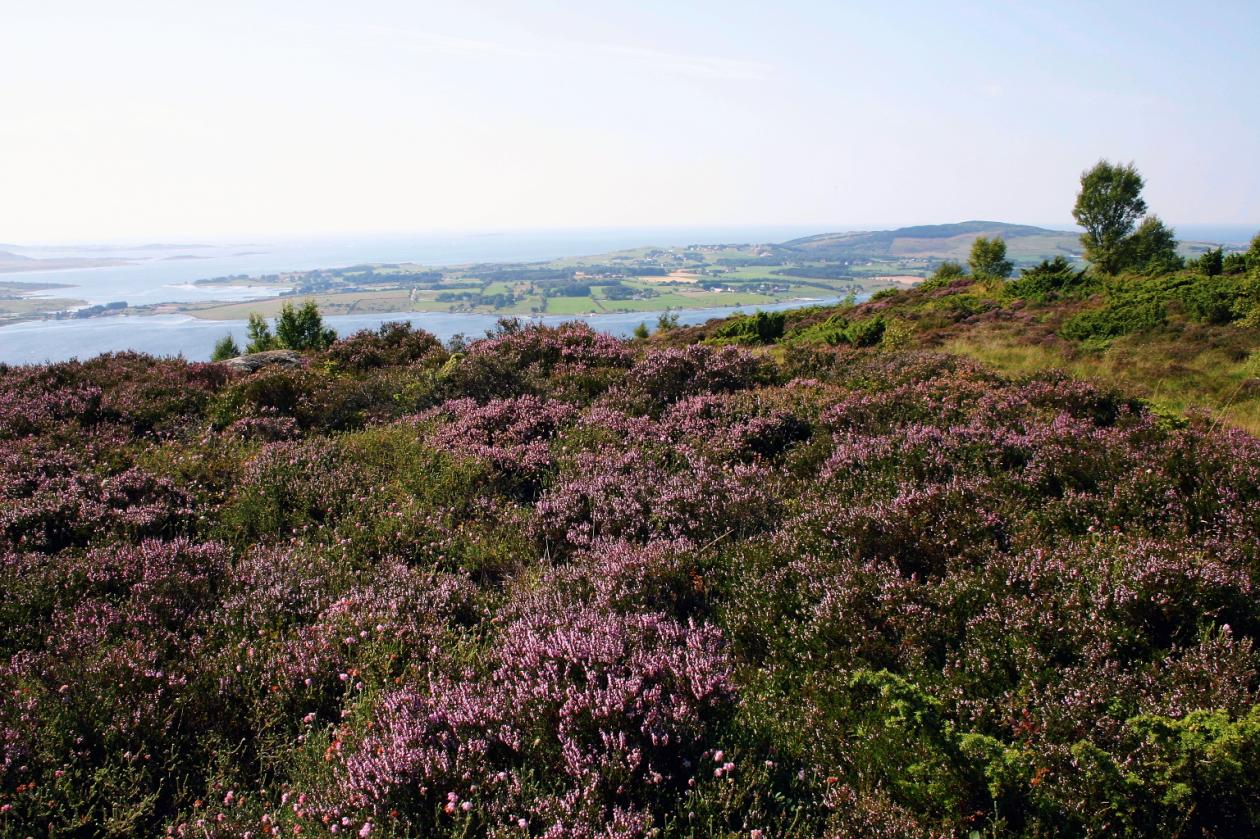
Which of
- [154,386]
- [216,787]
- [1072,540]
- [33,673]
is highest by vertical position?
[154,386]

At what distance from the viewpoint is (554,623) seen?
378 centimetres

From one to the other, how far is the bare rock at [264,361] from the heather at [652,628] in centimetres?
515

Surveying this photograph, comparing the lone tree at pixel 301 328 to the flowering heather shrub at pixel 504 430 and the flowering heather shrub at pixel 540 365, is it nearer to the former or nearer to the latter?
the flowering heather shrub at pixel 540 365

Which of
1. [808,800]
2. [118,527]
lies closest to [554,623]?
[808,800]

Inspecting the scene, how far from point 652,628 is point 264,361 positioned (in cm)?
1322

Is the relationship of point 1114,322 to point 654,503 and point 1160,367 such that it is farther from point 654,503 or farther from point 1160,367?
point 654,503

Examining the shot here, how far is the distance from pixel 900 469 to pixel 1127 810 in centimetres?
388

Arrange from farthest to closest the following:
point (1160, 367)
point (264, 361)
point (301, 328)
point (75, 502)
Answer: point (301, 328), point (264, 361), point (1160, 367), point (75, 502)

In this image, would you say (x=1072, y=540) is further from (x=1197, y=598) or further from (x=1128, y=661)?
(x=1128, y=661)

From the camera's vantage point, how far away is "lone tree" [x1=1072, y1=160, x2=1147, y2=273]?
47375 millimetres

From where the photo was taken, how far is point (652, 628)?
3697mm

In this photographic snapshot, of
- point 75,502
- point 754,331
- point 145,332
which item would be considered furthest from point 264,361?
point 145,332

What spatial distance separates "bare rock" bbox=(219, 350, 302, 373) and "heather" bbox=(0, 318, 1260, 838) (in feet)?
16.9

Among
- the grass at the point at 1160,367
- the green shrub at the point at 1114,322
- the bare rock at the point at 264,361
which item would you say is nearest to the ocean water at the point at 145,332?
the bare rock at the point at 264,361
